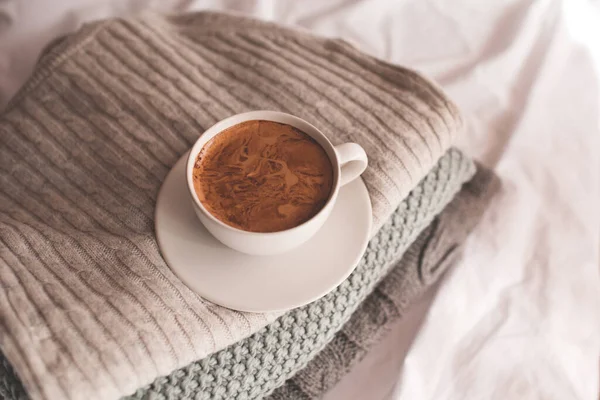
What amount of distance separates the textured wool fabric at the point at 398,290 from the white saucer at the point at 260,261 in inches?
5.5

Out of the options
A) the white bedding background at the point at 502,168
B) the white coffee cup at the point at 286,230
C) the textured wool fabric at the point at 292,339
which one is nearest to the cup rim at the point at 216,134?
the white coffee cup at the point at 286,230

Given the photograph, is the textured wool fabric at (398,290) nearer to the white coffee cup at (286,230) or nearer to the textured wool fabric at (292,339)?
the textured wool fabric at (292,339)

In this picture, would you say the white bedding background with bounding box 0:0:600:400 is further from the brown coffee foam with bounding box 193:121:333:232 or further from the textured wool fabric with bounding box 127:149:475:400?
the brown coffee foam with bounding box 193:121:333:232

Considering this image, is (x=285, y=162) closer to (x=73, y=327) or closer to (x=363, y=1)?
(x=73, y=327)

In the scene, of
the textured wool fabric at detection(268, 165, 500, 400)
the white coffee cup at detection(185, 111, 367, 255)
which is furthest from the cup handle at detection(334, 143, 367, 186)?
the textured wool fabric at detection(268, 165, 500, 400)

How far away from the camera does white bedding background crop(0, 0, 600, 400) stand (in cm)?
60

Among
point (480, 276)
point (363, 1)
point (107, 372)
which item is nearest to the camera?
point (107, 372)

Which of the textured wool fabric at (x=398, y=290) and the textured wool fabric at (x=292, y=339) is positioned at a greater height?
the textured wool fabric at (x=292, y=339)

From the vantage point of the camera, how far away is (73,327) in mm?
427

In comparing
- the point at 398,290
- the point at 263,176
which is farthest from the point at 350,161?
the point at 398,290

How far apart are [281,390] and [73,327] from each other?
23cm

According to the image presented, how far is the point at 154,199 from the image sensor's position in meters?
0.53

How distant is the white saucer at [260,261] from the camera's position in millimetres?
467

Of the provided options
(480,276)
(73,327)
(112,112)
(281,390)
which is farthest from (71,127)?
(480,276)
